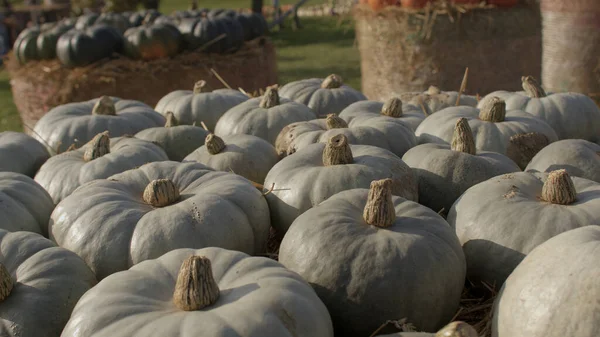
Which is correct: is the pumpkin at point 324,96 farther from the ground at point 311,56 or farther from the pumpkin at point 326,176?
the ground at point 311,56

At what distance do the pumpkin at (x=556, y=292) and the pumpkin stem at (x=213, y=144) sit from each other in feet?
5.41

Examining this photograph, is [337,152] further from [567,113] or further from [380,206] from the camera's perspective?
Result: [567,113]

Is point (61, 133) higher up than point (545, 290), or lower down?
lower down

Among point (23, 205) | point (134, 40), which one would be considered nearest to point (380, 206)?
point (23, 205)

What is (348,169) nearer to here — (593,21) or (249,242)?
(249,242)

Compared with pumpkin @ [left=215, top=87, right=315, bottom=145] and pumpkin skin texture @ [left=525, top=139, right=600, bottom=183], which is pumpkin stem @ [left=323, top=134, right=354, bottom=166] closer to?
pumpkin skin texture @ [left=525, top=139, right=600, bottom=183]

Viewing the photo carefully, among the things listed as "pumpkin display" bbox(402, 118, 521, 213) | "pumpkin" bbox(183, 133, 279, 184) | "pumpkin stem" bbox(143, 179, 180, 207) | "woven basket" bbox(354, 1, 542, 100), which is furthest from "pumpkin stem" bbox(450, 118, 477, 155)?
"woven basket" bbox(354, 1, 542, 100)

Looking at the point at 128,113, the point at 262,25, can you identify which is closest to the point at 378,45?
the point at 262,25

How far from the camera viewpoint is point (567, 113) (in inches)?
137

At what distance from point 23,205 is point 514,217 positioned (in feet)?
6.32

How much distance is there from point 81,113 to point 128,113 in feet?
1.07

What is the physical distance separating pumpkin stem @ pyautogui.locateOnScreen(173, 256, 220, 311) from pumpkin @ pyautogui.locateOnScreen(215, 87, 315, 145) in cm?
192

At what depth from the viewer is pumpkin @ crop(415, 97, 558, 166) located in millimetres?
3064

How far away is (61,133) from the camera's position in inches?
147
